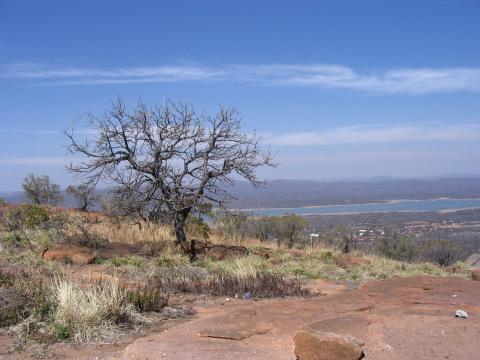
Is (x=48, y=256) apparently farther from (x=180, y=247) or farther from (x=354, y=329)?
(x=354, y=329)

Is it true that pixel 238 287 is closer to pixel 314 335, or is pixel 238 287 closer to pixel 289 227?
pixel 314 335

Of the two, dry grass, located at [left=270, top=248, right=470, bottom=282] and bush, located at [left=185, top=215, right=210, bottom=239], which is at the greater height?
bush, located at [left=185, top=215, right=210, bottom=239]

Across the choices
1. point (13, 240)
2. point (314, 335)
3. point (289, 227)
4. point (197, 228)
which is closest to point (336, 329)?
point (314, 335)

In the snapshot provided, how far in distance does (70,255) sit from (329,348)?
340 inches

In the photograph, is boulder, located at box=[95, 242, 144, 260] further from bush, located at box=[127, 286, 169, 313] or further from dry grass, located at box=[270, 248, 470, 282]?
bush, located at box=[127, 286, 169, 313]

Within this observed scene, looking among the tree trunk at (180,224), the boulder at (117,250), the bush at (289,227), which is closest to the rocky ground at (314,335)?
the boulder at (117,250)

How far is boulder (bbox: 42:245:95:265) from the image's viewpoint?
11.9m

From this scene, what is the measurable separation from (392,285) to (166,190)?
782 centimetres

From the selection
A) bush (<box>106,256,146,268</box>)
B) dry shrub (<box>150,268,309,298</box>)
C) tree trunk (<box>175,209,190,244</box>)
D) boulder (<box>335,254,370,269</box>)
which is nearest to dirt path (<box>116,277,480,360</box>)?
dry shrub (<box>150,268,309,298</box>)

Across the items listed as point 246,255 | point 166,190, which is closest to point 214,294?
point 246,255

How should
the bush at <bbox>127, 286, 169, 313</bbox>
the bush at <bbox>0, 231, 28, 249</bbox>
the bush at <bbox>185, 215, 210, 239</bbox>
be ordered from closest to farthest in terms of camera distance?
1. the bush at <bbox>127, 286, 169, 313</bbox>
2. the bush at <bbox>0, 231, 28, 249</bbox>
3. the bush at <bbox>185, 215, 210, 239</bbox>

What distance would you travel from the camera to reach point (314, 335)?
4.92 m

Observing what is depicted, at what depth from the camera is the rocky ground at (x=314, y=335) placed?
512cm

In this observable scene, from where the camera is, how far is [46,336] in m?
6.11
